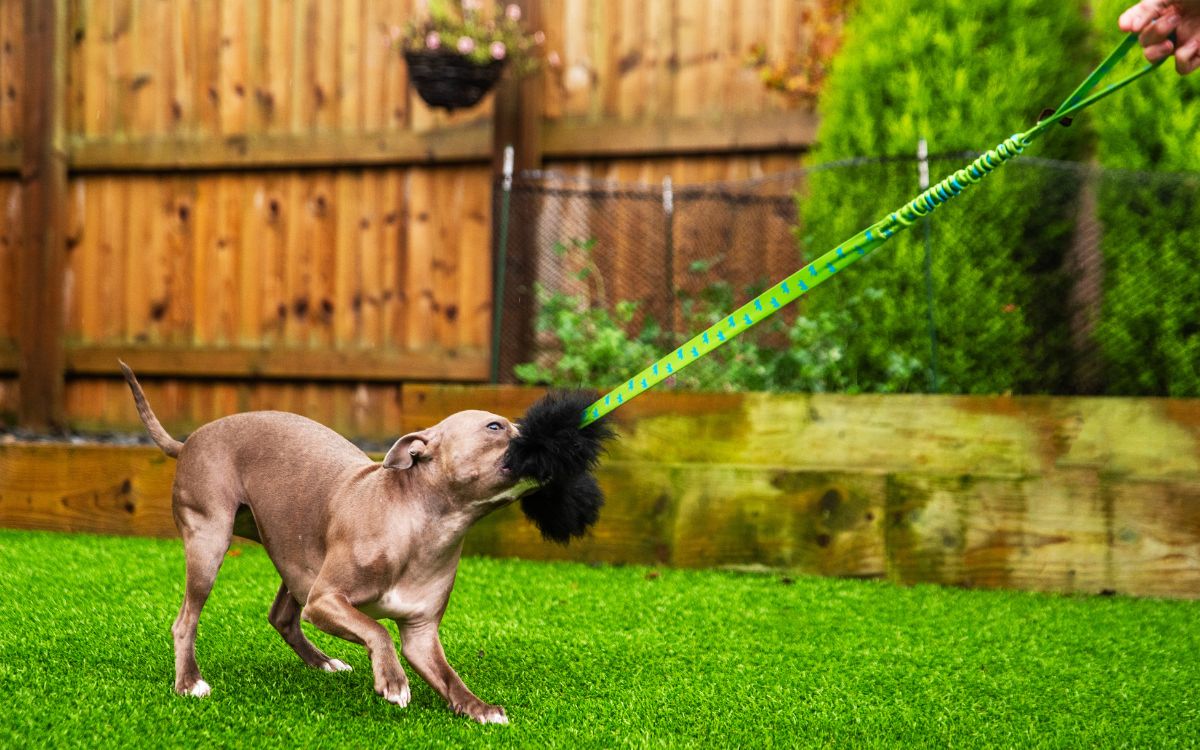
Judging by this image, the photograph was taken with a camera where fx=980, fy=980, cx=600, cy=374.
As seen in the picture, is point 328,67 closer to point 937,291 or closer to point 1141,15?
point 937,291

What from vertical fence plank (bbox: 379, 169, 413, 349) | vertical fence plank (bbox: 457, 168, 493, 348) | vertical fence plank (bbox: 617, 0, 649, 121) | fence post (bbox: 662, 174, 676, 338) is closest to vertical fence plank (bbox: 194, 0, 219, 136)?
vertical fence plank (bbox: 379, 169, 413, 349)

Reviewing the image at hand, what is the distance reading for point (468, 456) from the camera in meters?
2.10

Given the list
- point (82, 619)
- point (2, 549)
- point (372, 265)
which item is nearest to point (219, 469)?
point (82, 619)

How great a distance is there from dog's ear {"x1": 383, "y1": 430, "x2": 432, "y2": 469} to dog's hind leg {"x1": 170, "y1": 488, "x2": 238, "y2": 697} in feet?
1.65

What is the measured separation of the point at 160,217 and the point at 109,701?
556 cm

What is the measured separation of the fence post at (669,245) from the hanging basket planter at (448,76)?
4.61 ft

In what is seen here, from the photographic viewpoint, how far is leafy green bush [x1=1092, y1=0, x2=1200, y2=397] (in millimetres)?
4082

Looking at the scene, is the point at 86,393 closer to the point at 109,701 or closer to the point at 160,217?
the point at 160,217

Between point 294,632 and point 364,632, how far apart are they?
0.63m

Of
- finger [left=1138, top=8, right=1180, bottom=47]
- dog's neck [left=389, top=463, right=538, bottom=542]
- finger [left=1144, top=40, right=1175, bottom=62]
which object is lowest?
dog's neck [left=389, top=463, right=538, bottom=542]

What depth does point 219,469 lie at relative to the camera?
7.79 ft

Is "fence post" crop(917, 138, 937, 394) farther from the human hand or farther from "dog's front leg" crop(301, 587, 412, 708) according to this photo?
"dog's front leg" crop(301, 587, 412, 708)

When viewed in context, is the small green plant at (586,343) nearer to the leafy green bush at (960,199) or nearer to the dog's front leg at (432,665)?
the leafy green bush at (960,199)

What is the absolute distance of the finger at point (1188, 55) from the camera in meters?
2.24
